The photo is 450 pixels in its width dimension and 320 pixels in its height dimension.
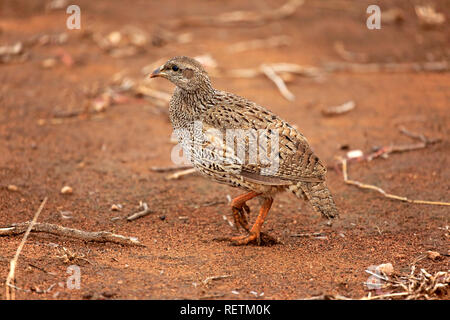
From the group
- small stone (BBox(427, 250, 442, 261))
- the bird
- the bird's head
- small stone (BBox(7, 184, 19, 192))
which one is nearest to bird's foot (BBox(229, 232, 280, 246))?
the bird

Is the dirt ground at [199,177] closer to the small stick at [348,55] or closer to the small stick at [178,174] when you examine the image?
the small stick at [178,174]

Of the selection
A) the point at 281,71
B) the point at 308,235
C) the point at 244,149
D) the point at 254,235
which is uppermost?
the point at 244,149

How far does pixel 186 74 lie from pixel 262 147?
118 cm

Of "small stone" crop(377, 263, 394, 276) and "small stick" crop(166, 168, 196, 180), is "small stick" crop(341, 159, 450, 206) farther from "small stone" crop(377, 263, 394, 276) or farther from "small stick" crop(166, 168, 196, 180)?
"small stick" crop(166, 168, 196, 180)

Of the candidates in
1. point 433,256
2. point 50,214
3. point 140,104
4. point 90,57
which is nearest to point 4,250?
point 50,214

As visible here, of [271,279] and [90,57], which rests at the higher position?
[90,57]

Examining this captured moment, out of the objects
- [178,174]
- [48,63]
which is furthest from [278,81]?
[48,63]

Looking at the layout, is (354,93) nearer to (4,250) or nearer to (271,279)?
(271,279)

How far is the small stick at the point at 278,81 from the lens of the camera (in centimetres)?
1024

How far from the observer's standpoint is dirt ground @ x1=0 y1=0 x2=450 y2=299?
204 inches

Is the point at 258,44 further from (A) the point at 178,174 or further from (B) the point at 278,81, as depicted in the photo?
(A) the point at 178,174

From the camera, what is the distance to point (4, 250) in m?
5.22

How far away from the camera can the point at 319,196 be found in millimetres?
5906
